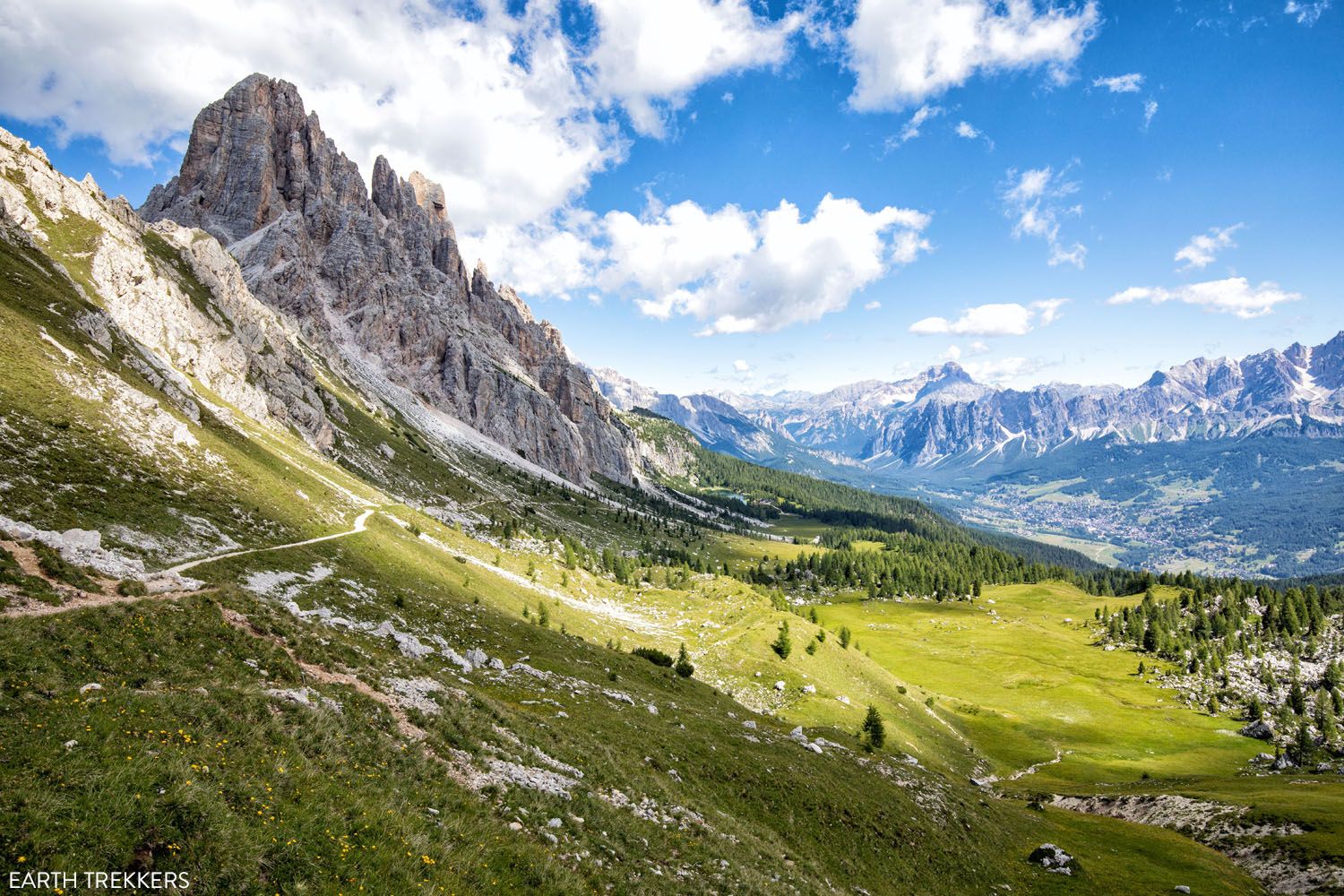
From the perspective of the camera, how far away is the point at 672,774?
3055cm

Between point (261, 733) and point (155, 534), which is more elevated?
point (261, 733)

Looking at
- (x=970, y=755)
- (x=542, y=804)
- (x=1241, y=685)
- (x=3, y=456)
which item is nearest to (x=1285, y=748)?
(x=1241, y=685)

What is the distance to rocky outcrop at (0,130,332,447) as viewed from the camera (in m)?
85.5

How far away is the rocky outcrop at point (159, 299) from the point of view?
8550 centimetres

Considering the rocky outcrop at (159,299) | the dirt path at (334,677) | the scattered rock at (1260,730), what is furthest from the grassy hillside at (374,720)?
the scattered rock at (1260,730)

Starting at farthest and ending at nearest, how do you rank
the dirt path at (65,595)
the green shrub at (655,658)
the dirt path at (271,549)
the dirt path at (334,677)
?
1. the green shrub at (655,658)
2. the dirt path at (271,549)
3. the dirt path at (334,677)
4. the dirt path at (65,595)

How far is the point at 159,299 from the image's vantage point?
101 metres

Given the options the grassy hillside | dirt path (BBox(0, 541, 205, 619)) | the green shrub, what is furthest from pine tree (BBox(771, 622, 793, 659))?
dirt path (BBox(0, 541, 205, 619))

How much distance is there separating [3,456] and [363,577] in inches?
965

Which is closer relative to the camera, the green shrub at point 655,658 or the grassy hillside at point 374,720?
the grassy hillside at point 374,720

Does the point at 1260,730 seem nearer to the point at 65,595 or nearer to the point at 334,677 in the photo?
the point at 334,677

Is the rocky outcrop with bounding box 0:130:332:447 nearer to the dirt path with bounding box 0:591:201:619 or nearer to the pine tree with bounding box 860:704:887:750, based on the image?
the dirt path with bounding box 0:591:201:619

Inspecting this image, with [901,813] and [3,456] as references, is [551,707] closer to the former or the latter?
[901,813]

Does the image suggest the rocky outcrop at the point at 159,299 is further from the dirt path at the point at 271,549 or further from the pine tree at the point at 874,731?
the pine tree at the point at 874,731
